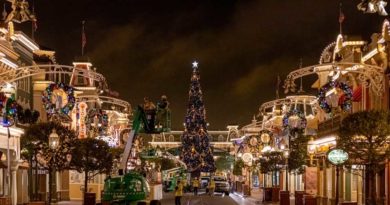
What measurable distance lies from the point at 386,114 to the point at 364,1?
12451 millimetres

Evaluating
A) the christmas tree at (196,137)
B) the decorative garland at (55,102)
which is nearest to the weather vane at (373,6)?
the decorative garland at (55,102)

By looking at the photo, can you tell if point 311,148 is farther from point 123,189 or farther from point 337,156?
point 123,189

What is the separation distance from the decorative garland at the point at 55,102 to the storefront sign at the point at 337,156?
423 inches

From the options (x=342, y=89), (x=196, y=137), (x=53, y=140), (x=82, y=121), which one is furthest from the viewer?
(x=196, y=137)

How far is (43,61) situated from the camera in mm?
66188

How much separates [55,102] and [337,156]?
480 inches

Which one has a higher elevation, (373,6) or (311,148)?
(373,6)

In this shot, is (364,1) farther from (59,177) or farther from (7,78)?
(59,177)

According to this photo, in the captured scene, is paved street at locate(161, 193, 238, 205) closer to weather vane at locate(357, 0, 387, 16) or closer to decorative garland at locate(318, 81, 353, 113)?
decorative garland at locate(318, 81, 353, 113)

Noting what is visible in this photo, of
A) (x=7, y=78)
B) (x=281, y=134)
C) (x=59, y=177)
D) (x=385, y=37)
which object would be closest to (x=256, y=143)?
(x=281, y=134)

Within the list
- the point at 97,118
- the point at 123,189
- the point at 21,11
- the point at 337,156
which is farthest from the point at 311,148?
the point at 21,11

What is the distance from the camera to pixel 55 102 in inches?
1403

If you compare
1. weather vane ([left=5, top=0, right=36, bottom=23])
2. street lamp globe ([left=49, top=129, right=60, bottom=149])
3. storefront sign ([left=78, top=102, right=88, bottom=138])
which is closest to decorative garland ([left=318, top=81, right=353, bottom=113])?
street lamp globe ([left=49, top=129, right=60, bottom=149])

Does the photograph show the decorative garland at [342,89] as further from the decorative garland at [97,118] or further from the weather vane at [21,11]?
the decorative garland at [97,118]
